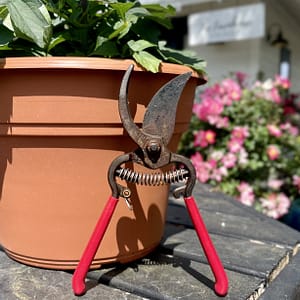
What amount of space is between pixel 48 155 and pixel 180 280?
28 centimetres

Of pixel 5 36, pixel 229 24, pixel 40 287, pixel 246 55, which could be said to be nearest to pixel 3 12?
pixel 5 36

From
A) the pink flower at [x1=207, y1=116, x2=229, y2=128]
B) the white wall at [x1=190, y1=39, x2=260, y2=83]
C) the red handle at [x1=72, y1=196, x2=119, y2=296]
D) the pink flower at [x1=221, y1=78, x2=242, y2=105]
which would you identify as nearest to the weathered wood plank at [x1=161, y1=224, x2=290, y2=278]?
the red handle at [x1=72, y1=196, x2=119, y2=296]

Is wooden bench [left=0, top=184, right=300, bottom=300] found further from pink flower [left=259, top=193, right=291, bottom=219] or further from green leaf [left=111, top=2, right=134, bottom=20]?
pink flower [left=259, top=193, right=291, bottom=219]

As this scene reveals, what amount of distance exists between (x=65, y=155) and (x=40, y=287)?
20 cm

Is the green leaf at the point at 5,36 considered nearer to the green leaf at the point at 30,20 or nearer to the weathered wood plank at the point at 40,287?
the green leaf at the point at 30,20

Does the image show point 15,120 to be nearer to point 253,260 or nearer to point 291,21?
point 253,260

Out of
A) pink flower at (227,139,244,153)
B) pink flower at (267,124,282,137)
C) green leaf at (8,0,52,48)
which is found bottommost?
pink flower at (227,139,244,153)

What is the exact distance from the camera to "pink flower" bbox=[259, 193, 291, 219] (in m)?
1.81

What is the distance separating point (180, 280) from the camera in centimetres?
58

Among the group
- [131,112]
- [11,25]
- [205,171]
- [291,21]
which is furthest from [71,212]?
[291,21]

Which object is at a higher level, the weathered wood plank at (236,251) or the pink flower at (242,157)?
the weathered wood plank at (236,251)

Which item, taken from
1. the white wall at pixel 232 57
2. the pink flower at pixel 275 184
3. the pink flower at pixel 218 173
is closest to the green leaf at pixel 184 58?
the pink flower at pixel 218 173

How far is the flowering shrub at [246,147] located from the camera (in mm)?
1785

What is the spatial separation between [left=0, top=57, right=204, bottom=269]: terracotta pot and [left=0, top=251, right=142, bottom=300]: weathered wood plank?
0.02 m
